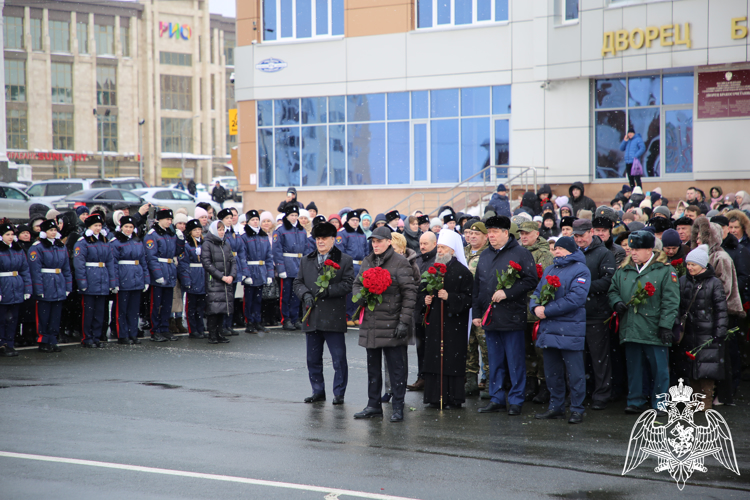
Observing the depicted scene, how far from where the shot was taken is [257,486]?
20.8 ft

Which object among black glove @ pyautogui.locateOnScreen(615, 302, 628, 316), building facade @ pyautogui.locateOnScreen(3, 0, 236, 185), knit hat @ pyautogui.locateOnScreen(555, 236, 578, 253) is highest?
building facade @ pyautogui.locateOnScreen(3, 0, 236, 185)

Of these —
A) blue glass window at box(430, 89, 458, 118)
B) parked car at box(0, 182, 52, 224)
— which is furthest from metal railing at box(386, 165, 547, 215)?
parked car at box(0, 182, 52, 224)

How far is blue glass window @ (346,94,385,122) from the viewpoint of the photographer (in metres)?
30.7

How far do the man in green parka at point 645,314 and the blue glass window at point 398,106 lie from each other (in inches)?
849

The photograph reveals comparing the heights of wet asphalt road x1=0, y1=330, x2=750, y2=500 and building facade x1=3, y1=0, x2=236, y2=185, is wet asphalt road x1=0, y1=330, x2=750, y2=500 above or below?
below

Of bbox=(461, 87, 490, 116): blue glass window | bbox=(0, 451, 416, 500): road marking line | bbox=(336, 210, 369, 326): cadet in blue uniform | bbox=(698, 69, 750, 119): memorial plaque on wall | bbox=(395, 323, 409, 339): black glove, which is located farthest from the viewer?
bbox=(461, 87, 490, 116): blue glass window

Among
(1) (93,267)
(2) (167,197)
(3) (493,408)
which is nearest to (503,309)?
(3) (493,408)

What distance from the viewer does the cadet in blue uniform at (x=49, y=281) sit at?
13.3 metres

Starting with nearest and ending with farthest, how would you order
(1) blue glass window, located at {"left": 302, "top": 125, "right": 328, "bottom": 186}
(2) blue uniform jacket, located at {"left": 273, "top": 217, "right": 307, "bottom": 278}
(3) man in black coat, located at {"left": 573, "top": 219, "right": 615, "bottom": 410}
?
(3) man in black coat, located at {"left": 573, "top": 219, "right": 615, "bottom": 410}
(2) blue uniform jacket, located at {"left": 273, "top": 217, "right": 307, "bottom": 278}
(1) blue glass window, located at {"left": 302, "top": 125, "right": 328, "bottom": 186}

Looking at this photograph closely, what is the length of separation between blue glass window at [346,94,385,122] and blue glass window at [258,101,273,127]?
136 inches

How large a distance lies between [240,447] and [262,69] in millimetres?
26697

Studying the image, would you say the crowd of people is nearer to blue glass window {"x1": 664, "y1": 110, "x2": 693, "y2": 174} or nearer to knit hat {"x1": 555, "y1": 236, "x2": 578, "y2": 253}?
knit hat {"x1": 555, "y1": 236, "x2": 578, "y2": 253}

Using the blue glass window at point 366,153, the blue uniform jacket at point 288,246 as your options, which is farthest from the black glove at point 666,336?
the blue glass window at point 366,153

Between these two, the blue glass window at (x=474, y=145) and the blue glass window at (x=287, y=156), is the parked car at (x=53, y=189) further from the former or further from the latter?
the blue glass window at (x=474, y=145)
